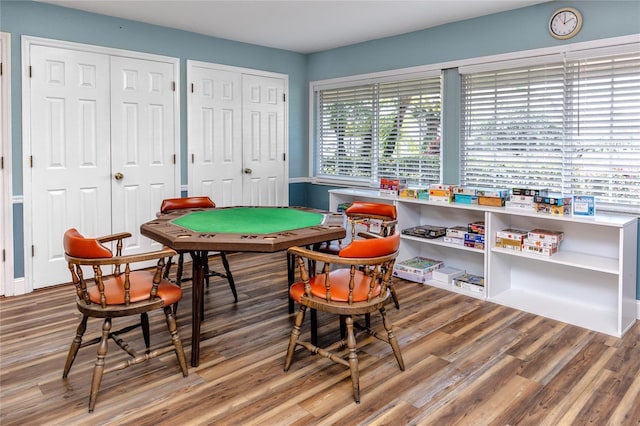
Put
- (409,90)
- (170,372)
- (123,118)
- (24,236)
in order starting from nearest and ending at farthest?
(170,372)
(24,236)
(123,118)
(409,90)

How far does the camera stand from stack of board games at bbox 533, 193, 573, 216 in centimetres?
361

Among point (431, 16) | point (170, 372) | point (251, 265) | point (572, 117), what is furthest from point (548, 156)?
point (170, 372)

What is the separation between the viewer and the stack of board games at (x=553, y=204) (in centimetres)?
361

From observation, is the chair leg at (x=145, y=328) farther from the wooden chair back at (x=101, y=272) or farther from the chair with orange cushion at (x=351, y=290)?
the chair with orange cushion at (x=351, y=290)

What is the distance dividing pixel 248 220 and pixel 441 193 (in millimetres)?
1906

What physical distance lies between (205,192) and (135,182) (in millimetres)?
786

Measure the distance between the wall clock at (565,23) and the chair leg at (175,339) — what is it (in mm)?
3520

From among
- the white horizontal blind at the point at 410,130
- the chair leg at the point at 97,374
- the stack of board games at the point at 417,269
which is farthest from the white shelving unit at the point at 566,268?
the chair leg at the point at 97,374

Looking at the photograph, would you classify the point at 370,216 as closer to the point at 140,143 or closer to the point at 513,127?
the point at 513,127

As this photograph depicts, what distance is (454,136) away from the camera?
184 inches

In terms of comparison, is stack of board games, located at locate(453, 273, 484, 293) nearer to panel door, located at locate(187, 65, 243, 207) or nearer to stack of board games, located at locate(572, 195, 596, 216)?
stack of board games, located at locate(572, 195, 596, 216)

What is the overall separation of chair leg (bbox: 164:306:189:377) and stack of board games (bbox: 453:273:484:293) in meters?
2.51

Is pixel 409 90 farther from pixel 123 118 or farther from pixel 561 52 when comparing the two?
pixel 123 118

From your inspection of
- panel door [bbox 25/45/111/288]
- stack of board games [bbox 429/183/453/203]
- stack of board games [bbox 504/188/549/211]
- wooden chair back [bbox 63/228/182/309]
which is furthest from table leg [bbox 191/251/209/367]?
stack of board games [bbox 504/188/549/211]
